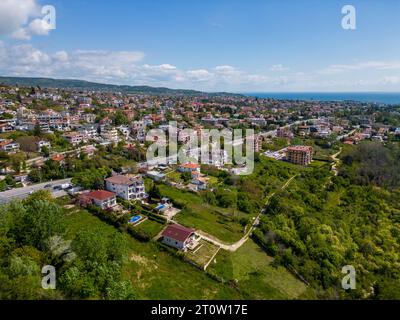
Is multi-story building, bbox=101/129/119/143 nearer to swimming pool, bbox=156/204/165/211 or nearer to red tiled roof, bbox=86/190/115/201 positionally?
red tiled roof, bbox=86/190/115/201

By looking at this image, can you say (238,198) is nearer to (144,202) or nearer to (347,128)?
(144,202)

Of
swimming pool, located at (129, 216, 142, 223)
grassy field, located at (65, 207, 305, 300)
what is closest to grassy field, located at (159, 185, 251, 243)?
grassy field, located at (65, 207, 305, 300)

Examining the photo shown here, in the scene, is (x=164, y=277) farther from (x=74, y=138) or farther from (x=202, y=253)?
(x=74, y=138)

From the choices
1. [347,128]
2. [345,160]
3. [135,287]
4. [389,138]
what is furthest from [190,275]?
[347,128]

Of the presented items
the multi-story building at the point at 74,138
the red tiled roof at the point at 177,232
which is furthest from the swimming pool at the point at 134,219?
the multi-story building at the point at 74,138

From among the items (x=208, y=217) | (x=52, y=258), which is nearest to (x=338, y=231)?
(x=208, y=217)
